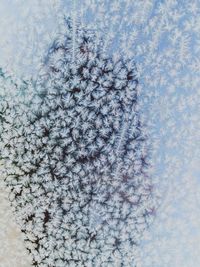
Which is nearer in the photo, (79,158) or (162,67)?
(162,67)

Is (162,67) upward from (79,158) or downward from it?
upward

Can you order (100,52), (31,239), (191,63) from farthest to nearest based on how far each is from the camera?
(31,239) < (100,52) < (191,63)

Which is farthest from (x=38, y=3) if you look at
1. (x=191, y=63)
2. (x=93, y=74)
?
(x=191, y=63)

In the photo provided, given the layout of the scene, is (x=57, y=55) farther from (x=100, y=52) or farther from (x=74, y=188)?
(x=74, y=188)

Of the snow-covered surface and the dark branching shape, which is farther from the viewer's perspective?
the dark branching shape
